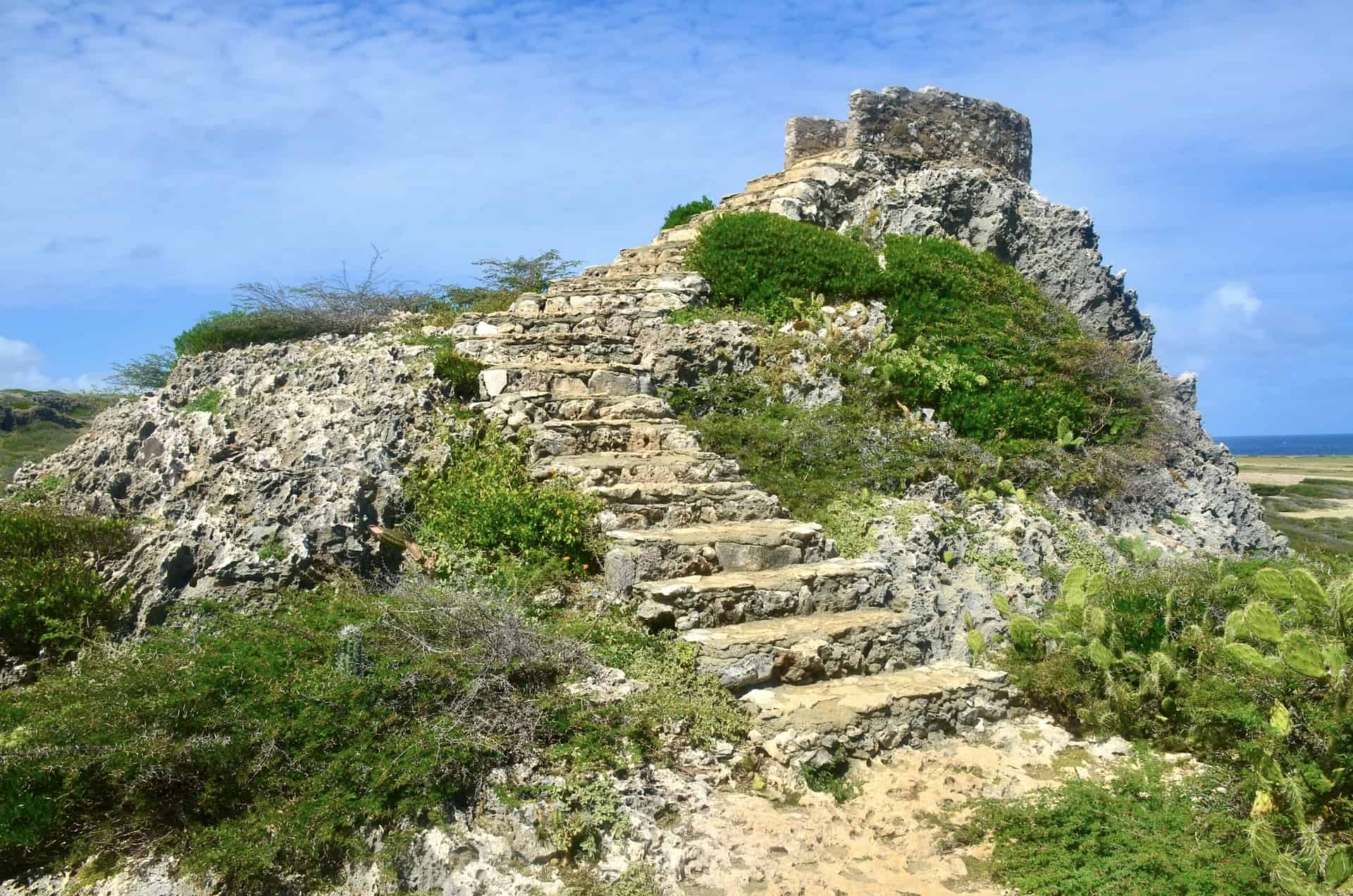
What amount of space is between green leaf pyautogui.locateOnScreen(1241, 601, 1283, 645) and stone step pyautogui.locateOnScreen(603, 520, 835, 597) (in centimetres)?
336

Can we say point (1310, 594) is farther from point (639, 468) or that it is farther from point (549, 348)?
point (549, 348)

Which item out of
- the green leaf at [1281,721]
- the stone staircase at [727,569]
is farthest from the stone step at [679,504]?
the green leaf at [1281,721]

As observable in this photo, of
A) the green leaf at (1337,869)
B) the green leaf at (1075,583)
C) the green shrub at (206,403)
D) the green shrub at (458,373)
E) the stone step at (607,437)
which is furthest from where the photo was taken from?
the green shrub at (206,403)

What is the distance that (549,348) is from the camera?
10945 millimetres

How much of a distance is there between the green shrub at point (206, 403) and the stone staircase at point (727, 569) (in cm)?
280

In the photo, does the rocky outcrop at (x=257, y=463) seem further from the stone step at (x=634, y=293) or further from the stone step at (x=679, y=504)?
the stone step at (x=634, y=293)

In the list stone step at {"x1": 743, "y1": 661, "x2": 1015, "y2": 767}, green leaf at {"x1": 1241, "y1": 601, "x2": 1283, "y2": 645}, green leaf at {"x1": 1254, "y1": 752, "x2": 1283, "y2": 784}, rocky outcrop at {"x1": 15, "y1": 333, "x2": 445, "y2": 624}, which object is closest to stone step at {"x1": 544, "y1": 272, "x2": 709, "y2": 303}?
rocky outcrop at {"x1": 15, "y1": 333, "x2": 445, "y2": 624}

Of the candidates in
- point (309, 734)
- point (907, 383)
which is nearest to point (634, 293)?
point (907, 383)

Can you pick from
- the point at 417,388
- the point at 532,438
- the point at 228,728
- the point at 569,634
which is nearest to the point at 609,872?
the point at 569,634

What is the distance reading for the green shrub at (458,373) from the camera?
974cm

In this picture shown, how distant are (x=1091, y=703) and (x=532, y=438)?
550 cm

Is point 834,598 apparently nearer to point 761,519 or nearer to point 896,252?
point 761,519

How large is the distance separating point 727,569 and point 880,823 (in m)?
2.56

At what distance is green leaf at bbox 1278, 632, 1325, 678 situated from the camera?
5.21m
